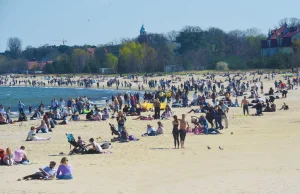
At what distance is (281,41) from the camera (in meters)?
89.2

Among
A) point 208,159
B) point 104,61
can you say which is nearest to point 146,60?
point 104,61

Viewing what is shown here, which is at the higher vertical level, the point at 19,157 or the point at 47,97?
the point at 19,157

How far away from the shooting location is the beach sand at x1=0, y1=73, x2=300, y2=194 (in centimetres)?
1207

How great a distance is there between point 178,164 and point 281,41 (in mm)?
77029

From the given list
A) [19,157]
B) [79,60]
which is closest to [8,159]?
[19,157]

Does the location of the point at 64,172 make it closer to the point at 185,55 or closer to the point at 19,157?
the point at 19,157

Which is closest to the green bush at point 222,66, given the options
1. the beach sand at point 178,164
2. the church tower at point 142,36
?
the church tower at point 142,36

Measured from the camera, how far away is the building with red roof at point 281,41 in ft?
286

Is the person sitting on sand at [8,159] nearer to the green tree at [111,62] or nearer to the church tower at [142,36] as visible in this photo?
the green tree at [111,62]

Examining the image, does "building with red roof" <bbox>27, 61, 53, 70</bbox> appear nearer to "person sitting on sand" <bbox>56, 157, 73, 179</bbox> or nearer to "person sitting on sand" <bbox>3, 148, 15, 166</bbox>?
"person sitting on sand" <bbox>3, 148, 15, 166</bbox>

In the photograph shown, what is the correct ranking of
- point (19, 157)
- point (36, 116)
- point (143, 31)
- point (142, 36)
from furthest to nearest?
point (143, 31) → point (142, 36) → point (36, 116) → point (19, 157)

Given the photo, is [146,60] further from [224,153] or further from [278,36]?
[224,153]

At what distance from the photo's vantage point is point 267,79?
65.5 metres

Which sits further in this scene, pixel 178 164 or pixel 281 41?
pixel 281 41
